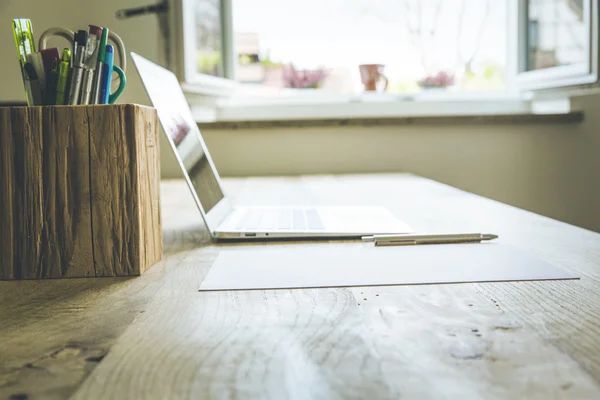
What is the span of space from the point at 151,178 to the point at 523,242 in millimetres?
522

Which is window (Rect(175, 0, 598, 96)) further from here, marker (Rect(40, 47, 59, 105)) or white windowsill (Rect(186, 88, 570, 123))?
marker (Rect(40, 47, 59, 105))

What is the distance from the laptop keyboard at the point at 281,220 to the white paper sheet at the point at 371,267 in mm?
120

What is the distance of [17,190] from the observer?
706 mm

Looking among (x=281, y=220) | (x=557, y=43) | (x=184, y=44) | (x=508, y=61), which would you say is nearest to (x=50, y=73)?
(x=281, y=220)

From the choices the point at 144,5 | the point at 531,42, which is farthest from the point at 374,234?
the point at 531,42

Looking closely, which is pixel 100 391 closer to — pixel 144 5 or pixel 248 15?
pixel 144 5

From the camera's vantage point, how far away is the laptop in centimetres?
94

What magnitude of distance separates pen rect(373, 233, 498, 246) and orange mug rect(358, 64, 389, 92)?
6.18 feet

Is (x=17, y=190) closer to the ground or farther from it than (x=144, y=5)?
closer to the ground

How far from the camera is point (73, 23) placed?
232 cm

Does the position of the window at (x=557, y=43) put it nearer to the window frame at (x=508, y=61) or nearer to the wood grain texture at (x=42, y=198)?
the window frame at (x=508, y=61)

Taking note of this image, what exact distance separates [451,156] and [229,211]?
4.72ft

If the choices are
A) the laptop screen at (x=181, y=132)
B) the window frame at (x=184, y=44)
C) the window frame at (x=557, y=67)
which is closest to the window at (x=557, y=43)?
the window frame at (x=557, y=67)

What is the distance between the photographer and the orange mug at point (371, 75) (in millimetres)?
2686
